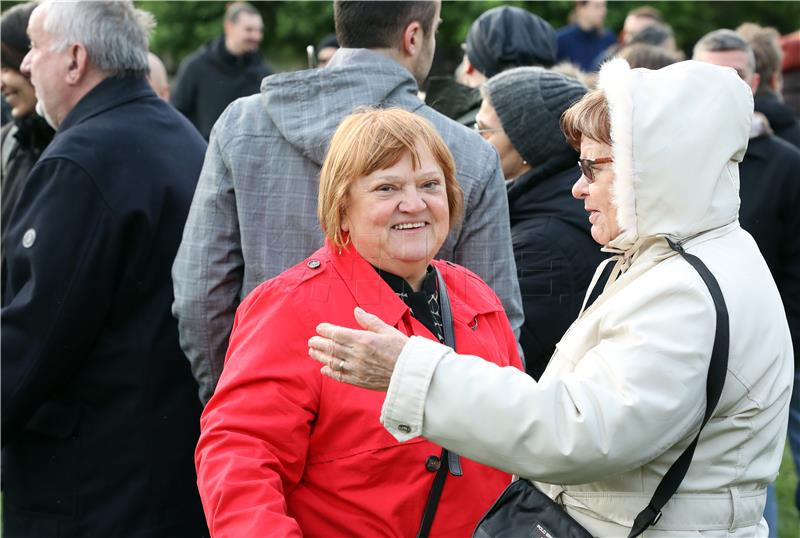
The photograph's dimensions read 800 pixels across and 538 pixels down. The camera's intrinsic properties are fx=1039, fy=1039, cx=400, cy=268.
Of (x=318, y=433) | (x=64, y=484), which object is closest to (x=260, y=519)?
(x=318, y=433)

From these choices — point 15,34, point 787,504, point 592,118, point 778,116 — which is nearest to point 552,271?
point 592,118

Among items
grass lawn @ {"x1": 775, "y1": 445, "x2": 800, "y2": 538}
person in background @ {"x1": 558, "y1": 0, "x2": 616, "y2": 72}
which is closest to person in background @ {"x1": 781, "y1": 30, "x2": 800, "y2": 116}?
person in background @ {"x1": 558, "y1": 0, "x2": 616, "y2": 72}

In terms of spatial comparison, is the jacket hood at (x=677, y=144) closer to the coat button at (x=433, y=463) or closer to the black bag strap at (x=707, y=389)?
the black bag strap at (x=707, y=389)

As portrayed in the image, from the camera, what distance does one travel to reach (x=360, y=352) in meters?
2.16

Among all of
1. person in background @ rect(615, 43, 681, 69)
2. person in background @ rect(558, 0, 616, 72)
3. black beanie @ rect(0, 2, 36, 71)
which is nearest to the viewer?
black beanie @ rect(0, 2, 36, 71)

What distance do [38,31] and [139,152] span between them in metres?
0.64

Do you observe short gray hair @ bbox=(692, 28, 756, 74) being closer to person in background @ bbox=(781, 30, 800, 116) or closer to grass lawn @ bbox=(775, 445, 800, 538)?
grass lawn @ bbox=(775, 445, 800, 538)

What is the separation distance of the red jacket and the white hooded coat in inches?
11.6

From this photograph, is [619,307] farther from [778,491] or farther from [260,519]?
[778,491]

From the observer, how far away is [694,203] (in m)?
2.19

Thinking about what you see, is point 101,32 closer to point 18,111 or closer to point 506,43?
point 18,111

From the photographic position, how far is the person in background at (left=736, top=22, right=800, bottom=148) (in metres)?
5.73

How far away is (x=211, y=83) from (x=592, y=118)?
6.77m

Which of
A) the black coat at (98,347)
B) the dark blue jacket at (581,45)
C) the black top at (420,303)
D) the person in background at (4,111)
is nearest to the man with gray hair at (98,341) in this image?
the black coat at (98,347)
